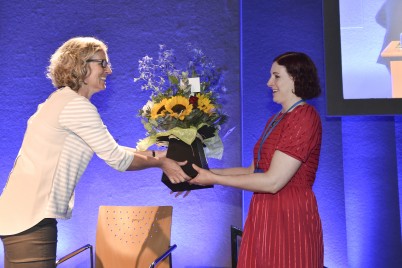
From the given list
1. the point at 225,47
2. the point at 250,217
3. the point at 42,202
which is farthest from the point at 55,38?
the point at 250,217

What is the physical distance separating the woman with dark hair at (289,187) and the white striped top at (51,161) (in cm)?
63

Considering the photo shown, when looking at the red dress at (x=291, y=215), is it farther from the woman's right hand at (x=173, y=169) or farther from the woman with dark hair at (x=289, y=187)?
the woman's right hand at (x=173, y=169)

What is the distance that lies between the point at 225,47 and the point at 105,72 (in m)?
1.50

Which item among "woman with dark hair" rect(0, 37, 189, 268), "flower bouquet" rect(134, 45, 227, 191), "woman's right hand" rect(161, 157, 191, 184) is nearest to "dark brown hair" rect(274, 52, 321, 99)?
"flower bouquet" rect(134, 45, 227, 191)

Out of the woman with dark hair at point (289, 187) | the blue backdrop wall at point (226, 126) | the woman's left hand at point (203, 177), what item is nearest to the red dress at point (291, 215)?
the woman with dark hair at point (289, 187)

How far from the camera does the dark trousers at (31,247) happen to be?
167cm

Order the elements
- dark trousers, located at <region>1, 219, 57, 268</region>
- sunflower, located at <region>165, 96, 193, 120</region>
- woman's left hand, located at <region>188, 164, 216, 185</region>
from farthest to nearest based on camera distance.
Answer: sunflower, located at <region>165, 96, 193, 120</region>, woman's left hand, located at <region>188, 164, 216, 185</region>, dark trousers, located at <region>1, 219, 57, 268</region>

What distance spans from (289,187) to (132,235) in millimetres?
1386

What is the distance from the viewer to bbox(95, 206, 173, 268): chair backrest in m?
2.80

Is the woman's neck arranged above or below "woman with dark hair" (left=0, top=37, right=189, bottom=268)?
above

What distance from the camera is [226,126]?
3.38 metres

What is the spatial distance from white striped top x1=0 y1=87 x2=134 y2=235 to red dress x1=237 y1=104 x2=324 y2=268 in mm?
748

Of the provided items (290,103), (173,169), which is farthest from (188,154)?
(290,103)

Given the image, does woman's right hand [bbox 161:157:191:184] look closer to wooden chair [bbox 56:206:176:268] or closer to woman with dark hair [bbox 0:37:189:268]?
woman with dark hair [bbox 0:37:189:268]
